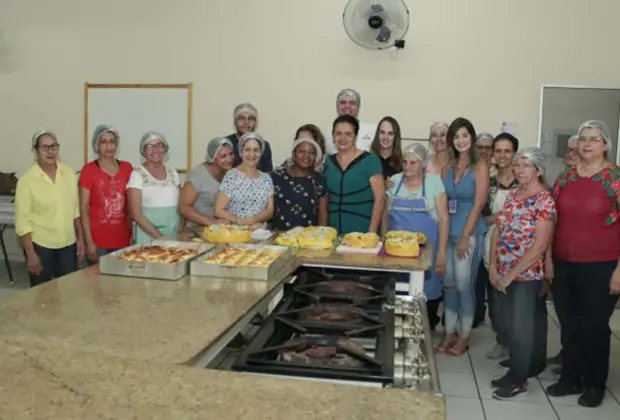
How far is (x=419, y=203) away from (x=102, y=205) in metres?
1.74

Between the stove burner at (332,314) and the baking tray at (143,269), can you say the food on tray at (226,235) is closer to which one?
the baking tray at (143,269)

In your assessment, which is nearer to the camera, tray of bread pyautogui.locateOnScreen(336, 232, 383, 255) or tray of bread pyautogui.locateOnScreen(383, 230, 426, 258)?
tray of bread pyautogui.locateOnScreen(383, 230, 426, 258)

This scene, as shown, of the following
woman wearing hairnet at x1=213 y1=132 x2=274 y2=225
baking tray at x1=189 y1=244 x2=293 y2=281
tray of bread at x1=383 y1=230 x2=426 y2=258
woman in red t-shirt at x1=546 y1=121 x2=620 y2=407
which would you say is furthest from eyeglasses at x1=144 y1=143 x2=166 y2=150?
woman in red t-shirt at x1=546 y1=121 x2=620 y2=407

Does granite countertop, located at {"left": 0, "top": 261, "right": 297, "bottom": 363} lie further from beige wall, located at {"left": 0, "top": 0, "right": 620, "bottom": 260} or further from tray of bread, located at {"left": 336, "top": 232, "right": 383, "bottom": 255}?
beige wall, located at {"left": 0, "top": 0, "right": 620, "bottom": 260}

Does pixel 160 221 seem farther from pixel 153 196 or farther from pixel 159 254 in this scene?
pixel 159 254

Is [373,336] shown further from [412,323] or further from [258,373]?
[258,373]

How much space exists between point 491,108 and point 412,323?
356cm

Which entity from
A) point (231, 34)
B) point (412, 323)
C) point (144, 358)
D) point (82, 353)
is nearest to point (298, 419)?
point (144, 358)

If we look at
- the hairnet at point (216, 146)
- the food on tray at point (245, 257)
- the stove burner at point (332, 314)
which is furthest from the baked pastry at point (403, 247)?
the hairnet at point (216, 146)

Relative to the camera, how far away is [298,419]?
98 centimetres

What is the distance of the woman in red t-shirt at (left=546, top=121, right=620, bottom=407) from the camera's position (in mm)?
2621

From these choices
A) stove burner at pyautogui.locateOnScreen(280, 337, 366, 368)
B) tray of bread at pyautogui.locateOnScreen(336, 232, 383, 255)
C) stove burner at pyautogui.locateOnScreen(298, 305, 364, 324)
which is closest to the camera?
stove burner at pyautogui.locateOnScreen(280, 337, 366, 368)

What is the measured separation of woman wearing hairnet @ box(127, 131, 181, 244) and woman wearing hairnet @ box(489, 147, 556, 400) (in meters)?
1.73

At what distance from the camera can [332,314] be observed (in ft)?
5.31
